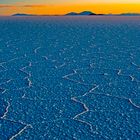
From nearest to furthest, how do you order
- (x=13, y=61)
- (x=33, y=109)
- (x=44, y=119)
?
(x=44, y=119)
(x=33, y=109)
(x=13, y=61)

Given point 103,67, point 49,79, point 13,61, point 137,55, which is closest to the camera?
point 49,79

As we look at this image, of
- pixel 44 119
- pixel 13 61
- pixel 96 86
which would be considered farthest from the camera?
pixel 13 61

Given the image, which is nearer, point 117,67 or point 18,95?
point 18,95

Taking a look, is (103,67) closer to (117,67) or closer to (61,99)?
(117,67)

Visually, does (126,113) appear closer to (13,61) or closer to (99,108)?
(99,108)

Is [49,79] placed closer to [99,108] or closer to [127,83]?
[127,83]

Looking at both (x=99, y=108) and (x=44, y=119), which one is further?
(x=99, y=108)

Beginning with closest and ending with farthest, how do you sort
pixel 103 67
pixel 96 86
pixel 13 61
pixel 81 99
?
pixel 81 99 → pixel 96 86 → pixel 103 67 → pixel 13 61

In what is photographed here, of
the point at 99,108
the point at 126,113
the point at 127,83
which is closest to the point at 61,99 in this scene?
the point at 99,108

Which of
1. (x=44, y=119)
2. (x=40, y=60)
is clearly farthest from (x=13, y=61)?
(x=44, y=119)
